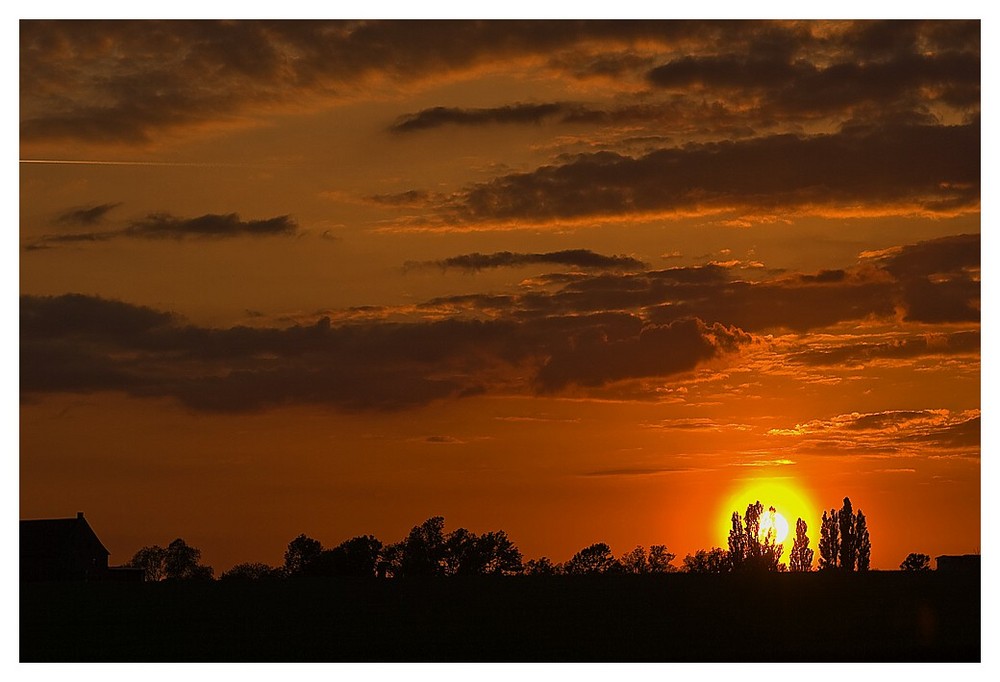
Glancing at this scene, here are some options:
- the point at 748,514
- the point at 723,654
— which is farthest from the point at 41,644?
the point at 748,514

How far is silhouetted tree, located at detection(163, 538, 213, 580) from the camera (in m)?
137

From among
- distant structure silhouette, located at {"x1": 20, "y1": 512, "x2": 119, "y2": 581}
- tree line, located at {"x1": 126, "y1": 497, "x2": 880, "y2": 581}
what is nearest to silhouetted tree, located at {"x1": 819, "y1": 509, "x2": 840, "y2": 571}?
tree line, located at {"x1": 126, "y1": 497, "x2": 880, "y2": 581}

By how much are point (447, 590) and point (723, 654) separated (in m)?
17.2

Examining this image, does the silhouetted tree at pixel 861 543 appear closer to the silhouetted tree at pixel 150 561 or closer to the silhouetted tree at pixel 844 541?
the silhouetted tree at pixel 844 541

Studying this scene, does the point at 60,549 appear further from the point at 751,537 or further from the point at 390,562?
the point at 751,537

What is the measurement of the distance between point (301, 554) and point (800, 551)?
43866 mm

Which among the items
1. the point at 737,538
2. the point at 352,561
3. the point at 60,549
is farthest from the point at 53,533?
the point at 737,538

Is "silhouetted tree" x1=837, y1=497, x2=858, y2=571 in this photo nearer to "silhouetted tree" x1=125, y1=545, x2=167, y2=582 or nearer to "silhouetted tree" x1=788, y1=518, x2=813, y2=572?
"silhouetted tree" x1=788, y1=518, x2=813, y2=572

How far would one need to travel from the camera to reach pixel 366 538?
108m

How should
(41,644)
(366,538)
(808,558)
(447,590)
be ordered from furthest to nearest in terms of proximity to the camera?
(808,558), (366,538), (447,590), (41,644)

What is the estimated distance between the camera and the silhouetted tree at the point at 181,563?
137000 mm

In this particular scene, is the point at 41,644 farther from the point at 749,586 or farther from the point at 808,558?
the point at 808,558

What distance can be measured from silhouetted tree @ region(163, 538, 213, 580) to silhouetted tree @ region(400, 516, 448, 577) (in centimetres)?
3520

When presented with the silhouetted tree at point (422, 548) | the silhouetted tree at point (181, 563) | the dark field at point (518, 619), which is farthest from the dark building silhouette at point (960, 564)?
the silhouetted tree at point (181, 563)
